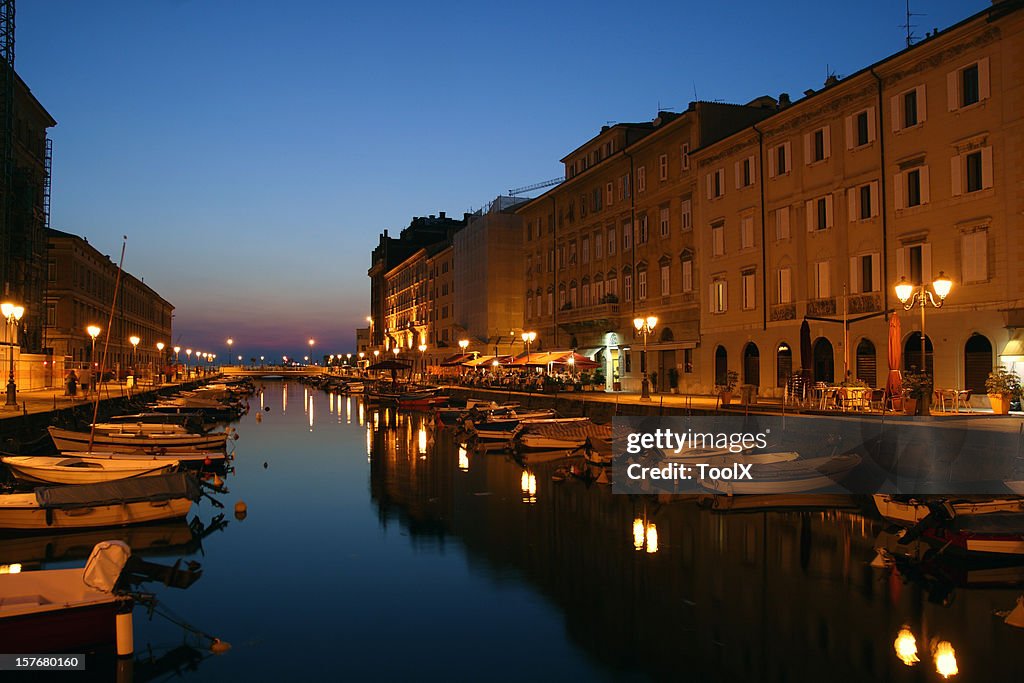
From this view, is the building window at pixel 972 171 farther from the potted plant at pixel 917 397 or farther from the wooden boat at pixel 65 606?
the wooden boat at pixel 65 606

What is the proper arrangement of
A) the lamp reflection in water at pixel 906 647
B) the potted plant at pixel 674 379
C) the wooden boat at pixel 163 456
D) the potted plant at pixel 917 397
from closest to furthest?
1. the lamp reflection in water at pixel 906 647
2. the potted plant at pixel 917 397
3. the wooden boat at pixel 163 456
4. the potted plant at pixel 674 379

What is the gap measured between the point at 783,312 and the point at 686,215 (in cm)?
1179

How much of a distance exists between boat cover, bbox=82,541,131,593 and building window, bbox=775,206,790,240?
36.2m

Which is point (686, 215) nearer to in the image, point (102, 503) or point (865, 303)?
point (865, 303)

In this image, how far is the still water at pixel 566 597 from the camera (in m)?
11.4

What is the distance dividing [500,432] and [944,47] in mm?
25354

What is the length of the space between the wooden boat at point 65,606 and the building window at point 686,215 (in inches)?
1682

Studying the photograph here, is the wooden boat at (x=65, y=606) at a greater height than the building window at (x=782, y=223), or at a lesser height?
lesser

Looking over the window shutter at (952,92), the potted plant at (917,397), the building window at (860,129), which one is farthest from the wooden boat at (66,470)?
the building window at (860,129)

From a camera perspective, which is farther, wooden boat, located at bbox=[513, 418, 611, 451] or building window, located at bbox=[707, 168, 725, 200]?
building window, located at bbox=[707, 168, 725, 200]

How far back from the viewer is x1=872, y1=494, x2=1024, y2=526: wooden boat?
16078 mm

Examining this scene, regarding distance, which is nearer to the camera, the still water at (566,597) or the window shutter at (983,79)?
the still water at (566,597)

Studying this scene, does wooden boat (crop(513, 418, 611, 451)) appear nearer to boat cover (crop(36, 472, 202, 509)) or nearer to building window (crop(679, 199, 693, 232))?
boat cover (crop(36, 472, 202, 509))

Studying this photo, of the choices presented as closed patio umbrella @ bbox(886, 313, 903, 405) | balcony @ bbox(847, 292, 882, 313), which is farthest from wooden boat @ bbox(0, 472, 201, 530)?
balcony @ bbox(847, 292, 882, 313)
